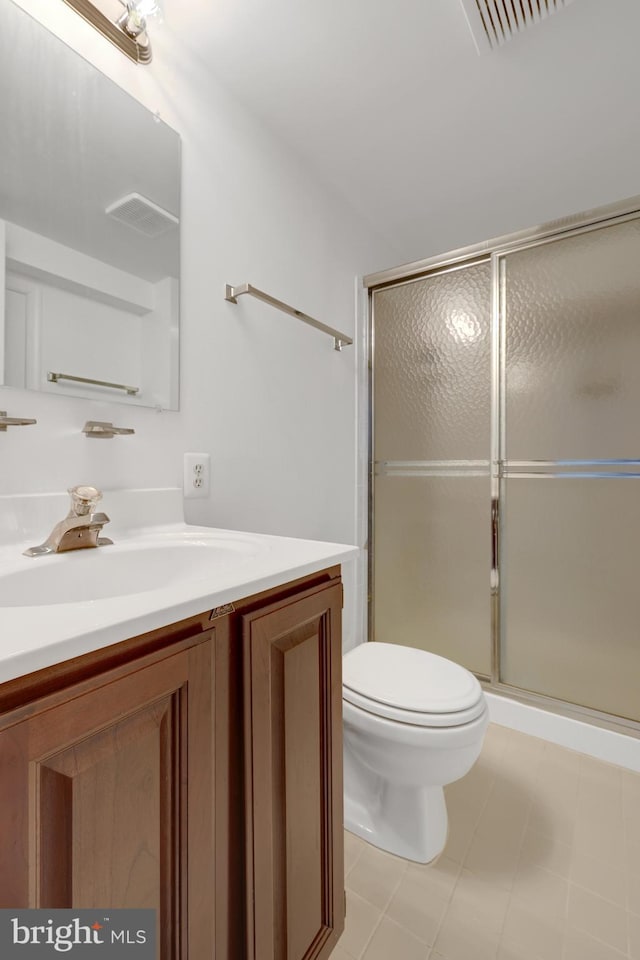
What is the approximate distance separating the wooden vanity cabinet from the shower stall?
117 cm

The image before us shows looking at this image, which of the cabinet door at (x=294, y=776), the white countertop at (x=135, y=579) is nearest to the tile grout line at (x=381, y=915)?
the cabinet door at (x=294, y=776)

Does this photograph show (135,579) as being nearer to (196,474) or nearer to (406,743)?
(196,474)

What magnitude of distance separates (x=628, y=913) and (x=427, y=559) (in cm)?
116

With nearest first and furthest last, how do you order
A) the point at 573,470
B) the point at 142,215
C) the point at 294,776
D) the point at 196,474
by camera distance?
the point at 294,776
the point at 142,215
the point at 196,474
the point at 573,470

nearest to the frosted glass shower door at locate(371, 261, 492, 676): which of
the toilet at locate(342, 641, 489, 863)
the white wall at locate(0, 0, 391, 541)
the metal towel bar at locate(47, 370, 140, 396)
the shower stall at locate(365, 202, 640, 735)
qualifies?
the shower stall at locate(365, 202, 640, 735)

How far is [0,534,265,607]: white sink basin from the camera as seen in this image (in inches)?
29.0

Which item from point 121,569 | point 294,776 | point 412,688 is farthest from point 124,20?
point 412,688

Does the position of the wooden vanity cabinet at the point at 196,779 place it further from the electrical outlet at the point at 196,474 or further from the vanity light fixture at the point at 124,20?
the vanity light fixture at the point at 124,20

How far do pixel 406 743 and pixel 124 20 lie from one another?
185 centimetres

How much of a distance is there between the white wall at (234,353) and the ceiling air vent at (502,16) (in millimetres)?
693

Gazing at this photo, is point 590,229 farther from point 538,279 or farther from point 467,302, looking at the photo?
point 467,302

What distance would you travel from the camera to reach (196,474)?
1229mm

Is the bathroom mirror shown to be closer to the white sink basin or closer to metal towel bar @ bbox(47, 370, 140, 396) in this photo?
metal towel bar @ bbox(47, 370, 140, 396)

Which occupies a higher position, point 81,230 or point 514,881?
point 81,230
